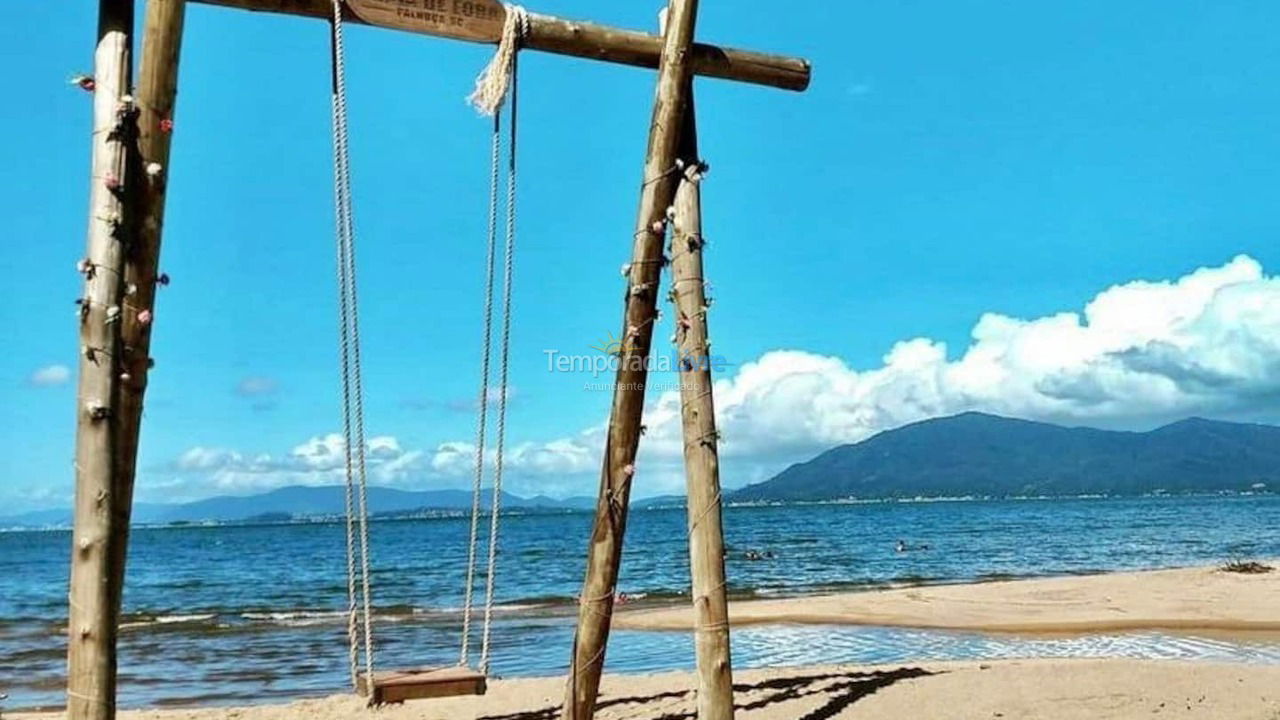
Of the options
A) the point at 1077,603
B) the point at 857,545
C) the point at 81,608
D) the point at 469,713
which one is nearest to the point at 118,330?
the point at 81,608

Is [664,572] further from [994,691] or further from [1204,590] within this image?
[994,691]

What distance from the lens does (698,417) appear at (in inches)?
234

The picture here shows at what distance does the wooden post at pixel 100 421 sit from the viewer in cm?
402

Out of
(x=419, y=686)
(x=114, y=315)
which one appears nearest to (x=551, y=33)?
(x=114, y=315)

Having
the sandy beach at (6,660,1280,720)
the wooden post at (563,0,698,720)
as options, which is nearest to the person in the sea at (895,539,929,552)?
the sandy beach at (6,660,1280,720)

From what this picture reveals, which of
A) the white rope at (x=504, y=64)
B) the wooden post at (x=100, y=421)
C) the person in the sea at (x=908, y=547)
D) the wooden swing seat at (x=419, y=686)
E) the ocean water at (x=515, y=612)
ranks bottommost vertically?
the person in the sea at (x=908, y=547)

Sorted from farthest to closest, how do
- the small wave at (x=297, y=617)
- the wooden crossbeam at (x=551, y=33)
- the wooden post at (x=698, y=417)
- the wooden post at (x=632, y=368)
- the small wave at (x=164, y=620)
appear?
the small wave at (x=164, y=620) → the small wave at (x=297, y=617) → the wooden post at (x=698, y=417) → the wooden post at (x=632, y=368) → the wooden crossbeam at (x=551, y=33)

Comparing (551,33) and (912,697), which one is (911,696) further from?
(551,33)

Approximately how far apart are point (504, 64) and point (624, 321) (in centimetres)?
157

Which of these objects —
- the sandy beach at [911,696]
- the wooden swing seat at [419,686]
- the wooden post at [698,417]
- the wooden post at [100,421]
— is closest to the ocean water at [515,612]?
the sandy beach at [911,696]

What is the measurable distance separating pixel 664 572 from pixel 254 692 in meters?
22.9

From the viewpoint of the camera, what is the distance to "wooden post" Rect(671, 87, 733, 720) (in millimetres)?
5816

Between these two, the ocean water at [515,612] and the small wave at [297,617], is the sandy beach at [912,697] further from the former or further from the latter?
the small wave at [297,617]

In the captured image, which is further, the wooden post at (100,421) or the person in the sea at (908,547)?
the person in the sea at (908,547)
